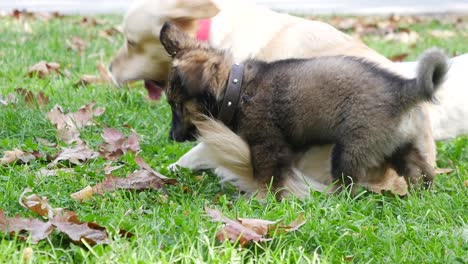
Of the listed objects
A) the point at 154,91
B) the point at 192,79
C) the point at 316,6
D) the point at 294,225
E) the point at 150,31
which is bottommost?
the point at 316,6

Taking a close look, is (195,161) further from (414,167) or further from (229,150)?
(414,167)

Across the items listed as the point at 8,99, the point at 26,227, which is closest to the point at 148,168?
the point at 26,227

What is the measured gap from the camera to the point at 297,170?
402 cm

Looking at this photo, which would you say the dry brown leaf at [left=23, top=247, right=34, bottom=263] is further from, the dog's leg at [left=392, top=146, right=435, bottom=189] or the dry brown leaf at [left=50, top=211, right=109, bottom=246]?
the dog's leg at [left=392, top=146, right=435, bottom=189]

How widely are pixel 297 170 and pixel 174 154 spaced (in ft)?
3.44

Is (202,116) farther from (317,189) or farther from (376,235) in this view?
(376,235)

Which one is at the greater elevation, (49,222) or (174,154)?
(49,222)

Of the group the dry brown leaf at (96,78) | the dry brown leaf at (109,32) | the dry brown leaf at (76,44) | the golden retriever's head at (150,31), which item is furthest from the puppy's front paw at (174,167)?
the dry brown leaf at (109,32)

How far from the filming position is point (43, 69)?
6422 millimetres

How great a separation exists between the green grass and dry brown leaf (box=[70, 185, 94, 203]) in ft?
0.12

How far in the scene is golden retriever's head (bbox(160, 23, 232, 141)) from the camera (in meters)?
4.01

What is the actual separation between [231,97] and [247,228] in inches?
40.7

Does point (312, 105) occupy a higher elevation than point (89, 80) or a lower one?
higher

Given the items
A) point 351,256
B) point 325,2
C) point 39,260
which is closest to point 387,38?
point 325,2
